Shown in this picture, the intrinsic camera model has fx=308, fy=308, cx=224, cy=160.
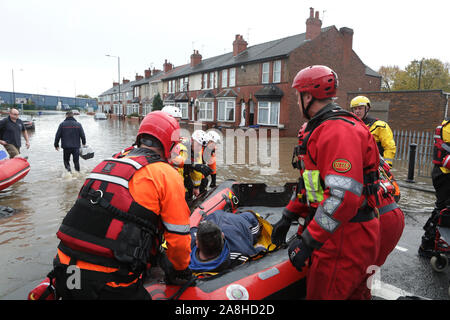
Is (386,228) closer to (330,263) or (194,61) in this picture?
(330,263)

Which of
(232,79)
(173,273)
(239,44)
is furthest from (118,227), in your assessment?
(239,44)

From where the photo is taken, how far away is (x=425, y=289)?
3.61m

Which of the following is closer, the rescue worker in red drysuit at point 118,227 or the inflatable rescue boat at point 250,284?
the rescue worker in red drysuit at point 118,227

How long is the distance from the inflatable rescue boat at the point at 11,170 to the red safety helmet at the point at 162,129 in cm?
653

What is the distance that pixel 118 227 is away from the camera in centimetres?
184

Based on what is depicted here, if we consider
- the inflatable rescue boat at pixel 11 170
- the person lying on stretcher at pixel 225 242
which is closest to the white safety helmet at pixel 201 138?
the person lying on stretcher at pixel 225 242

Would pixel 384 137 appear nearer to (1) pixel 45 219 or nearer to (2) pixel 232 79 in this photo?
(1) pixel 45 219

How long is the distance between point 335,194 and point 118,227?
1.36 metres

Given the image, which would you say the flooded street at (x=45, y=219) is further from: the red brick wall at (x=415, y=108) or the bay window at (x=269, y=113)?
the bay window at (x=269, y=113)

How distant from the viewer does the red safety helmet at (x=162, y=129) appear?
2.21 meters

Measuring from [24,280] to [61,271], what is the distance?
2740 mm
